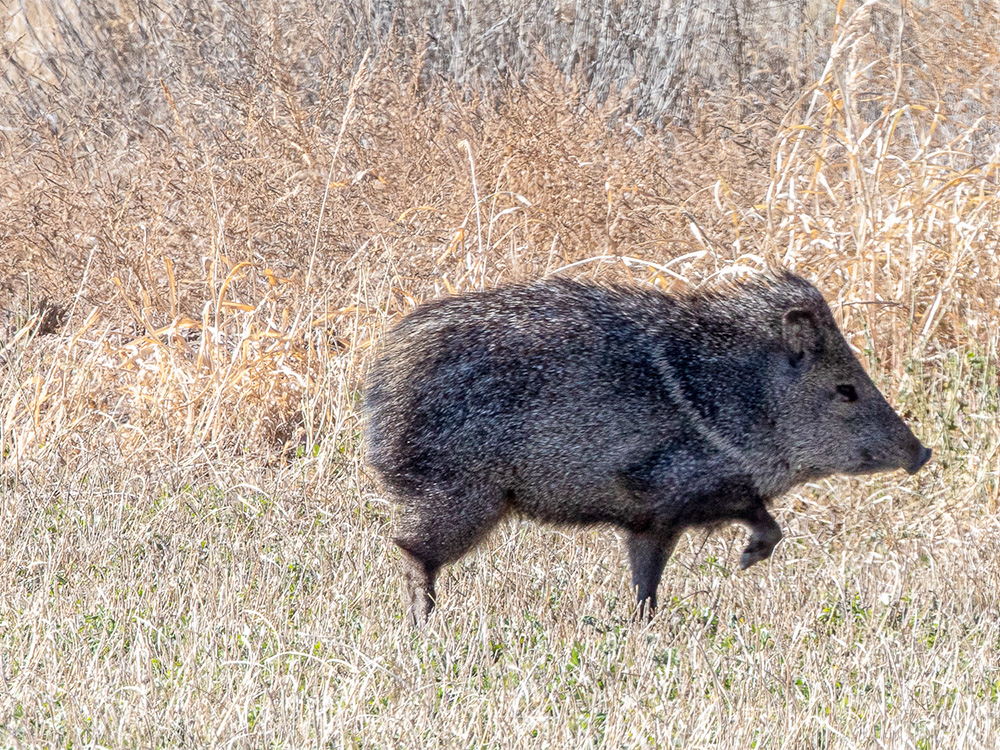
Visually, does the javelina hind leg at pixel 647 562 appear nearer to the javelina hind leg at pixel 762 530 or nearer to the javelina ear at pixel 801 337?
the javelina hind leg at pixel 762 530

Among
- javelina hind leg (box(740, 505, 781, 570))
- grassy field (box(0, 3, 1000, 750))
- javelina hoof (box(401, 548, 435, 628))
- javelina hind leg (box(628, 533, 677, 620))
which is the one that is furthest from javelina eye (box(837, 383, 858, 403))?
javelina hoof (box(401, 548, 435, 628))

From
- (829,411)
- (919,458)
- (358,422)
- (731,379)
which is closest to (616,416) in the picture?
(731,379)

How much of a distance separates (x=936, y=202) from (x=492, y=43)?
15.0 ft

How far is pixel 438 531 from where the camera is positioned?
135 inches

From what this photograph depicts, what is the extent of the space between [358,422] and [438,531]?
1.50m

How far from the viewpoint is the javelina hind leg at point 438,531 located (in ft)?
11.1

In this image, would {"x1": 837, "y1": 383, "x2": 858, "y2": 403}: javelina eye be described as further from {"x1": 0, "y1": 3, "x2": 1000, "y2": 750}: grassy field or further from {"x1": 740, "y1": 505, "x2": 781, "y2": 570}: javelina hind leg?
{"x1": 0, "y1": 3, "x2": 1000, "y2": 750}: grassy field

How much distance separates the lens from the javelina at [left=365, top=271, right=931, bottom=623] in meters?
3.39

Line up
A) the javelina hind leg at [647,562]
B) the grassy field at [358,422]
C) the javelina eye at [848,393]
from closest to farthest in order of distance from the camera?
the grassy field at [358,422] → the javelina hind leg at [647,562] → the javelina eye at [848,393]

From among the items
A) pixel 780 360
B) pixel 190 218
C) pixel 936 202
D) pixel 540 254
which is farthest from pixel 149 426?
pixel 936 202

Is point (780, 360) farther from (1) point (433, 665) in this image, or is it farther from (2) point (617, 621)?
(1) point (433, 665)

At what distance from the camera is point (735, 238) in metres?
5.46

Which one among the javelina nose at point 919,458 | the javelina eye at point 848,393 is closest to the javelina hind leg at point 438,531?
the javelina eye at point 848,393

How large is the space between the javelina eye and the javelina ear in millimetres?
121
